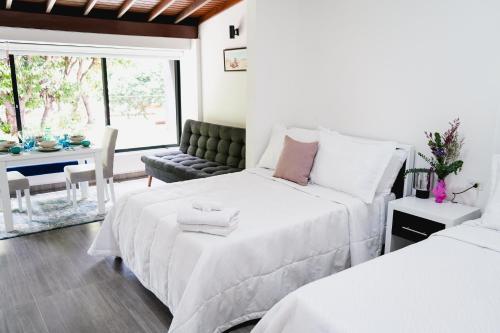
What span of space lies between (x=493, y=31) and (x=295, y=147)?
1.58 meters

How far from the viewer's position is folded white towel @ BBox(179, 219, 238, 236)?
2.16m

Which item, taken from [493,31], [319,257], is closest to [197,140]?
[319,257]

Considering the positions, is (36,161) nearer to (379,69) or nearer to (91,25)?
(91,25)

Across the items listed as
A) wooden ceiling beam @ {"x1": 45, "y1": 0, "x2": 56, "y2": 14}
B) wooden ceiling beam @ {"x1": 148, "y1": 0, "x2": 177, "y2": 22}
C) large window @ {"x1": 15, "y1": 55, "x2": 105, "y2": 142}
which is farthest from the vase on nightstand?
large window @ {"x1": 15, "y1": 55, "x2": 105, "y2": 142}

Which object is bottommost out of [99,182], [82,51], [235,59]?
[99,182]

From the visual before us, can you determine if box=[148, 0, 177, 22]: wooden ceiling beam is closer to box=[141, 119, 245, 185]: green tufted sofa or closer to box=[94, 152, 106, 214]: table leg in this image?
box=[141, 119, 245, 185]: green tufted sofa

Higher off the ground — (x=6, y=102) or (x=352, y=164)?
(x=6, y=102)

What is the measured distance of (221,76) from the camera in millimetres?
5336

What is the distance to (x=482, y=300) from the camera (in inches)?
59.4

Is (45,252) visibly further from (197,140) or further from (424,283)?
Answer: (424,283)

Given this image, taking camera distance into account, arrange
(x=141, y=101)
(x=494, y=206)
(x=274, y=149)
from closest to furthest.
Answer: (x=494, y=206) → (x=274, y=149) → (x=141, y=101)

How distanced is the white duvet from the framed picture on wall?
2169 mm

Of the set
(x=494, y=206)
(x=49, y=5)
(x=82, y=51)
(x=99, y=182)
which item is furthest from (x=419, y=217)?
(x=82, y=51)

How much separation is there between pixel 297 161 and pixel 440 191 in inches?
42.6
